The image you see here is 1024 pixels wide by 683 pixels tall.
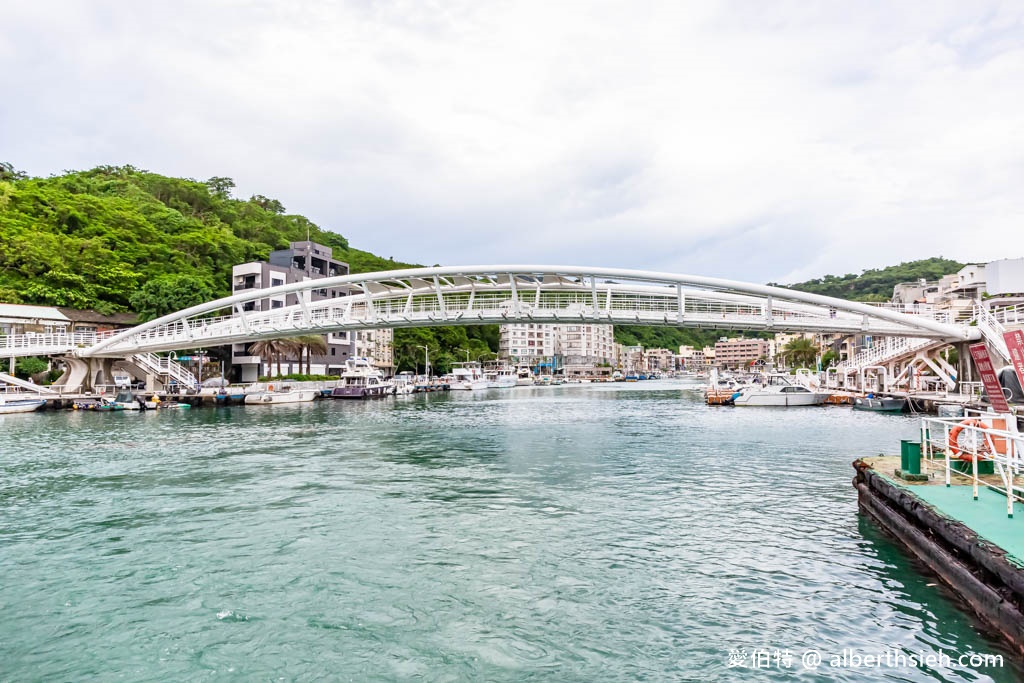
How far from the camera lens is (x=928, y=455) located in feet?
40.7

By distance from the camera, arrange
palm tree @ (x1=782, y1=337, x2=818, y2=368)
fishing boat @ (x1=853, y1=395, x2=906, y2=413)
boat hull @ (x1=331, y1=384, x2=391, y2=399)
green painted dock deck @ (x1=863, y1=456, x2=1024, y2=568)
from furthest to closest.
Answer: palm tree @ (x1=782, y1=337, x2=818, y2=368), boat hull @ (x1=331, y1=384, x2=391, y2=399), fishing boat @ (x1=853, y1=395, x2=906, y2=413), green painted dock deck @ (x1=863, y1=456, x2=1024, y2=568)

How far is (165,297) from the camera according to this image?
5631 centimetres

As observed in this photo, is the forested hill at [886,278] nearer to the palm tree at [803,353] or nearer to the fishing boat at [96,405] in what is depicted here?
the palm tree at [803,353]

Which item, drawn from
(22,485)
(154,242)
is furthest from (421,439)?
(154,242)

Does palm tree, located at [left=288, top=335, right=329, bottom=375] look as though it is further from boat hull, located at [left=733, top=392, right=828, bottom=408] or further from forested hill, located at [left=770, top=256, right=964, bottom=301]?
forested hill, located at [left=770, top=256, right=964, bottom=301]

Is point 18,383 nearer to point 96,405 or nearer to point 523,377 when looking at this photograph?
point 96,405

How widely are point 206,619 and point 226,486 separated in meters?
9.55

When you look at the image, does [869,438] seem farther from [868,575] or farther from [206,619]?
[206,619]

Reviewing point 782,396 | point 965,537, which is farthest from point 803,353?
point 965,537

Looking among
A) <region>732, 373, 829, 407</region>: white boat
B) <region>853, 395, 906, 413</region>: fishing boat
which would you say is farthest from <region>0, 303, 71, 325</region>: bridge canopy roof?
<region>853, 395, 906, 413</region>: fishing boat

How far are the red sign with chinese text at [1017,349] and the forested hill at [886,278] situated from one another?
116 meters

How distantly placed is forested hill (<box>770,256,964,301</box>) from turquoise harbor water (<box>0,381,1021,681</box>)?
119 meters

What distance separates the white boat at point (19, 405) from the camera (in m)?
39.2

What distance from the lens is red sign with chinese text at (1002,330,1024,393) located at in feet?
41.2
